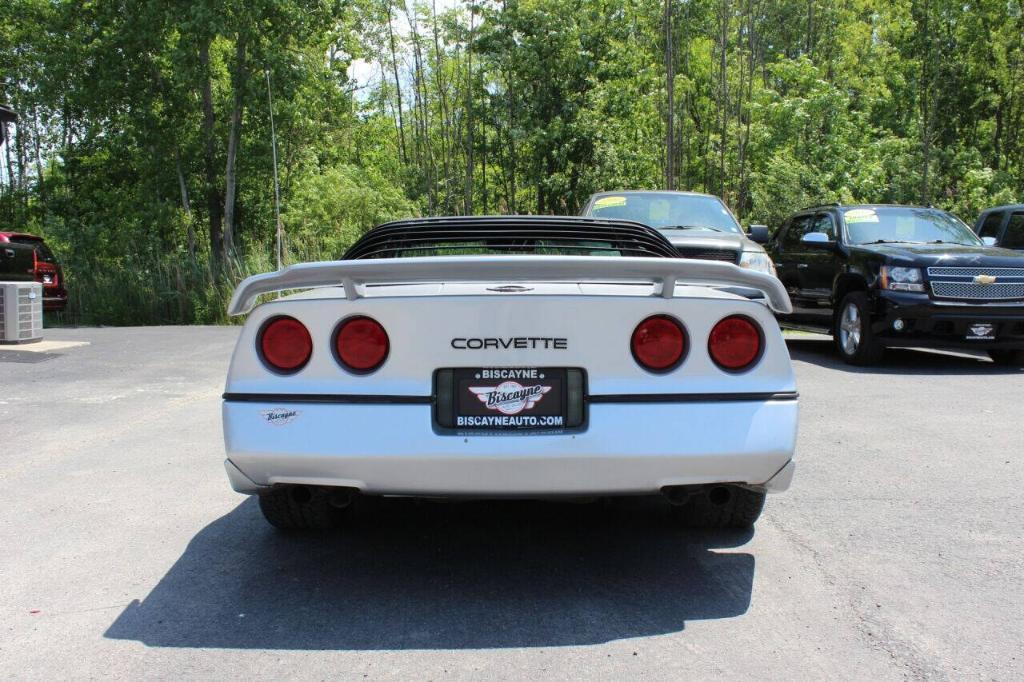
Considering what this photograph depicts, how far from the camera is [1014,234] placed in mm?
12594

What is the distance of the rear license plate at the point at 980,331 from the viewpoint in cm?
943

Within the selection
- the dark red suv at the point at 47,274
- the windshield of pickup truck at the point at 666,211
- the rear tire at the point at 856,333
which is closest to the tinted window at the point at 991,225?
the rear tire at the point at 856,333

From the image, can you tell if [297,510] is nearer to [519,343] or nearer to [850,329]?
[519,343]

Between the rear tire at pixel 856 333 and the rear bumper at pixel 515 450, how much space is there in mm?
7272

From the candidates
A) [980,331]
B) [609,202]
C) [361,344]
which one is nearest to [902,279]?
[980,331]

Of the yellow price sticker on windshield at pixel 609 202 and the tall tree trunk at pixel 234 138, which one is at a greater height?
the tall tree trunk at pixel 234 138

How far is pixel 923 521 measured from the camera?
4.17 m

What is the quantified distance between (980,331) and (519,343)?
309 inches

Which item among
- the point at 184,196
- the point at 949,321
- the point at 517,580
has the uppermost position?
the point at 184,196

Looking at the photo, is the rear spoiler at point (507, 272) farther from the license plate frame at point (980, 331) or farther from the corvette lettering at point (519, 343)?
the license plate frame at point (980, 331)

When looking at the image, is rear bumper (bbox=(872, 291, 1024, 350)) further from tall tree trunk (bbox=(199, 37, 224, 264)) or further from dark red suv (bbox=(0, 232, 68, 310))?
tall tree trunk (bbox=(199, 37, 224, 264))

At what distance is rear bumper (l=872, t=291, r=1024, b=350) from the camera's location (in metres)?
9.44

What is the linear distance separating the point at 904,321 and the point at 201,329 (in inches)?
446

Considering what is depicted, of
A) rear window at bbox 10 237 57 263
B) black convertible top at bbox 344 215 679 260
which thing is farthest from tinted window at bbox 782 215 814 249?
rear window at bbox 10 237 57 263
